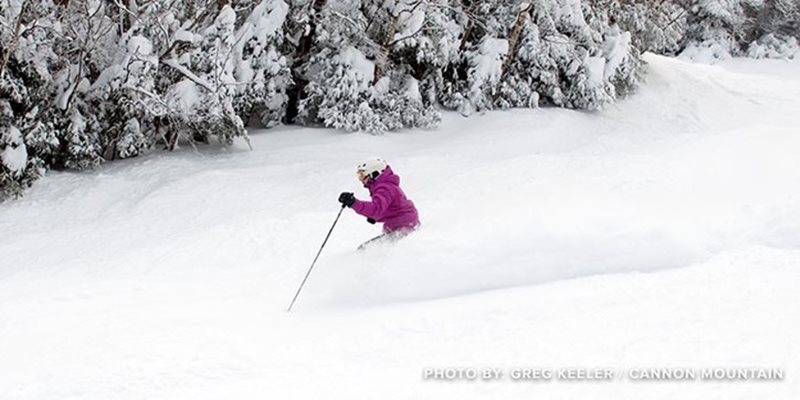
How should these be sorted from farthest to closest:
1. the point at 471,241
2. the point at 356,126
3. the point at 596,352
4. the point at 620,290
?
the point at 356,126
the point at 471,241
the point at 620,290
the point at 596,352

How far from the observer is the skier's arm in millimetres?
6570

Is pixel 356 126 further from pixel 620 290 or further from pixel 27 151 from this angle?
pixel 620 290

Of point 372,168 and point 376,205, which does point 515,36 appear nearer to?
point 372,168

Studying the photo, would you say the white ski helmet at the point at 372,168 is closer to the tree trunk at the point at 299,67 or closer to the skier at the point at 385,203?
the skier at the point at 385,203

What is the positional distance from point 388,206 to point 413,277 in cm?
75

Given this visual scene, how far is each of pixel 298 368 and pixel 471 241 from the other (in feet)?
8.68

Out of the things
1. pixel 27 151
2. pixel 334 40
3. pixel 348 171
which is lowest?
pixel 348 171

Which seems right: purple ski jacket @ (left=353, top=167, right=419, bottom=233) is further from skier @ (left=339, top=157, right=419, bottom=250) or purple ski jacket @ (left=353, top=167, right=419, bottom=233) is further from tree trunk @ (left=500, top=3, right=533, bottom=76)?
tree trunk @ (left=500, top=3, right=533, bottom=76)

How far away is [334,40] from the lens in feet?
47.2

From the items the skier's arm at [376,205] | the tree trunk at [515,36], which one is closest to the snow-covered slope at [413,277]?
the skier's arm at [376,205]

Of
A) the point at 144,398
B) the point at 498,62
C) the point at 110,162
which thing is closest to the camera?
the point at 144,398

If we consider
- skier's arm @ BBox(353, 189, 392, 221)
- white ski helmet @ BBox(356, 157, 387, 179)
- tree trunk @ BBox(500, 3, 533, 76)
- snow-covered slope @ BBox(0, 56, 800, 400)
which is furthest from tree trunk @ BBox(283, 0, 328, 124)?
skier's arm @ BBox(353, 189, 392, 221)

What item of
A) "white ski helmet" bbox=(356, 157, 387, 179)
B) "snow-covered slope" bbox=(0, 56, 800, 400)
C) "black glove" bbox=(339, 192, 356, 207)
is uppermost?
"white ski helmet" bbox=(356, 157, 387, 179)

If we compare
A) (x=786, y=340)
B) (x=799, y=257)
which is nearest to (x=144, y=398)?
(x=786, y=340)
